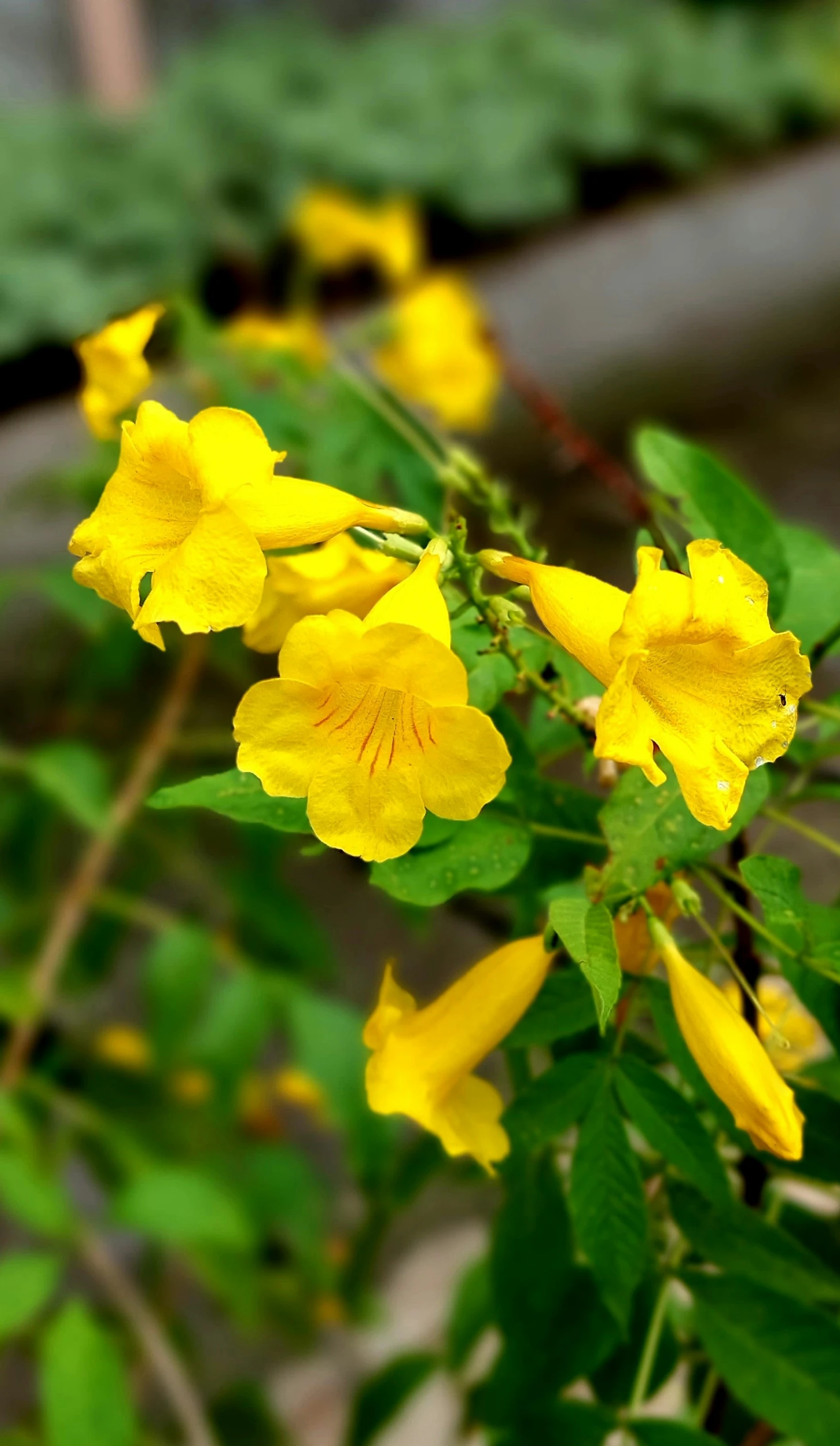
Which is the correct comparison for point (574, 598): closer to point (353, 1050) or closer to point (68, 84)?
point (353, 1050)

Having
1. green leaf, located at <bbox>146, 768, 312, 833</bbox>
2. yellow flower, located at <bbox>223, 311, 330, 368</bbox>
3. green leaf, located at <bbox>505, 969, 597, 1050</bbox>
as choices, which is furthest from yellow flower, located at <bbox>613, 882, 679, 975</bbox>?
yellow flower, located at <bbox>223, 311, 330, 368</bbox>

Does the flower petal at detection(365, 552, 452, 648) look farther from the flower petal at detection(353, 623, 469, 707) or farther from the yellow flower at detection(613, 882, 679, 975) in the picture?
the yellow flower at detection(613, 882, 679, 975)

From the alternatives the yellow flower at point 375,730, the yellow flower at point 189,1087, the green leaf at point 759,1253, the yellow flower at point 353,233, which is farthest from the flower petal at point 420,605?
the yellow flower at point 353,233

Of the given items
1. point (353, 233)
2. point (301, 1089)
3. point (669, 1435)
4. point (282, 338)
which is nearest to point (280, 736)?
point (669, 1435)

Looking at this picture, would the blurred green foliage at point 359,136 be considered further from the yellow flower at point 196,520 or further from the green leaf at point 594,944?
the green leaf at point 594,944

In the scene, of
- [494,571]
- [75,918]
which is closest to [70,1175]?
[75,918]

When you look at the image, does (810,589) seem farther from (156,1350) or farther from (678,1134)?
(156,1350)
